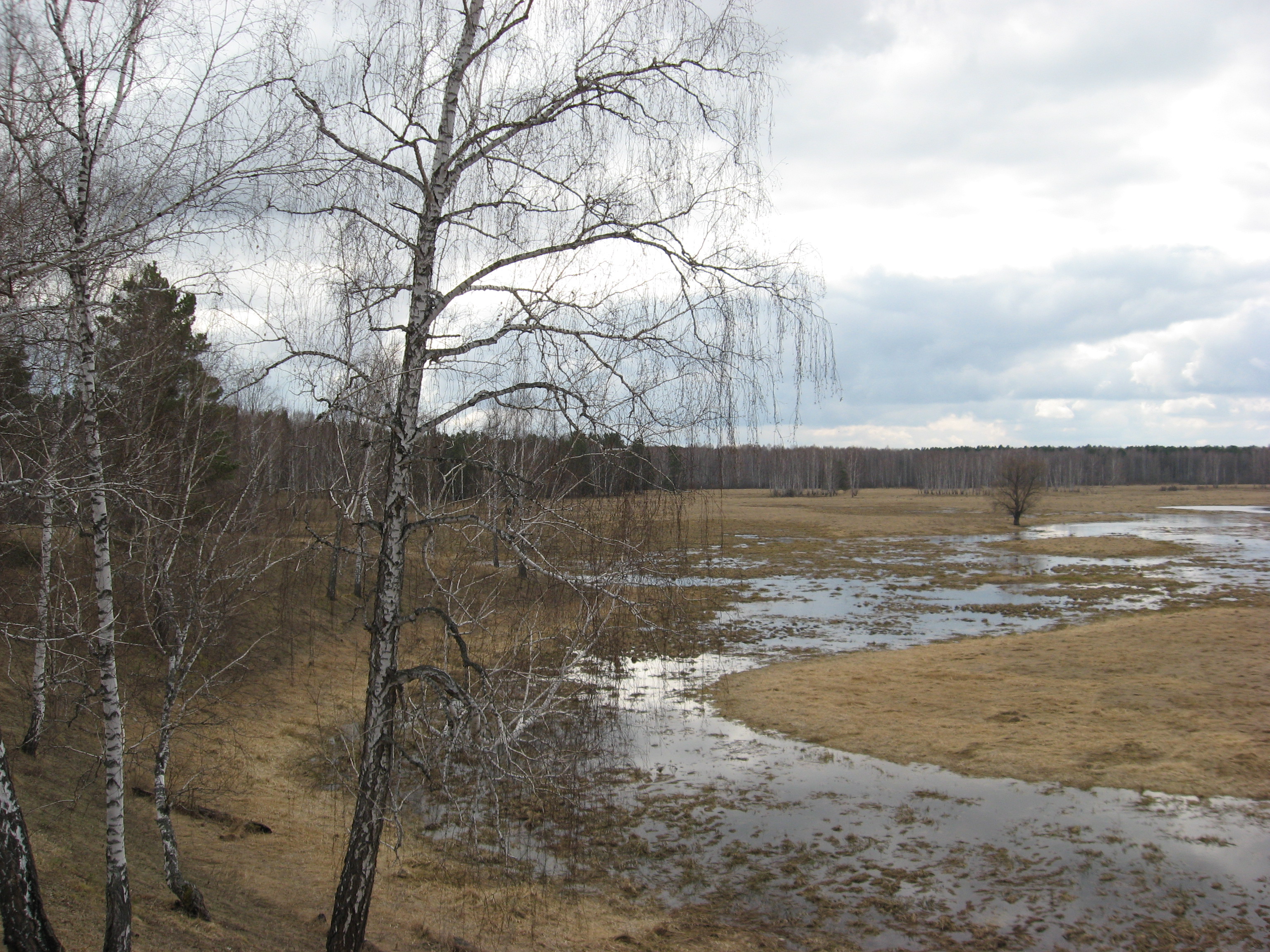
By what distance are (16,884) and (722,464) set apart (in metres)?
5.84

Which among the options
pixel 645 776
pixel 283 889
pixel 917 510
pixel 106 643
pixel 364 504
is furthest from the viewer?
pixel 917 510

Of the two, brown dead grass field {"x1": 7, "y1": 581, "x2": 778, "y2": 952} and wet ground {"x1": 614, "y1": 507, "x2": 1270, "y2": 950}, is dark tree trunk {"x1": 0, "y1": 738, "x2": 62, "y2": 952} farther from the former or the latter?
wet ground {"x1": 614, "y1": 507, "x2": 1270, "y2": 950}

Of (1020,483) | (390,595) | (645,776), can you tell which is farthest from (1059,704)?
(1020,483)

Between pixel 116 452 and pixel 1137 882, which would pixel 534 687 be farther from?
pixel 1137 882

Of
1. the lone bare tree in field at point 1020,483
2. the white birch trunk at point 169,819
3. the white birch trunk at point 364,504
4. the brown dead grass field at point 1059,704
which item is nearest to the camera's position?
the white birch trunk at point 364,504

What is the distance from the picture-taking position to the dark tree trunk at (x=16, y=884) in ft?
17.8

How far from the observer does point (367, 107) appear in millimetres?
5449

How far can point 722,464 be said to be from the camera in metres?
5.76

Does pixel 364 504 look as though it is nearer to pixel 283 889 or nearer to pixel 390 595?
pixel 390 595

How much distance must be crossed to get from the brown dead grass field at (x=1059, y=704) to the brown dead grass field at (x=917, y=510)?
58.2 ft

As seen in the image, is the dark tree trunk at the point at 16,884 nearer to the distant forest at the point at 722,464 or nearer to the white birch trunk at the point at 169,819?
the white birch trunk at the point at 169,819

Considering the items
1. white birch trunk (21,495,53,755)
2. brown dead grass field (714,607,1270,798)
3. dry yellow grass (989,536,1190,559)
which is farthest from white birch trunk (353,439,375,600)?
dry yellow grass (989,536,1190,559)

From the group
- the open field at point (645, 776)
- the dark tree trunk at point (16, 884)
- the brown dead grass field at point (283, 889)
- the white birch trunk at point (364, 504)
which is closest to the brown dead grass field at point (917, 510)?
the open field at point (645, 776)

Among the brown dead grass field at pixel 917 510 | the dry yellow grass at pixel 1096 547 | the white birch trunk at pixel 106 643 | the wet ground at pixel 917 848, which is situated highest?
the white birch trunk at pixel 106 643
